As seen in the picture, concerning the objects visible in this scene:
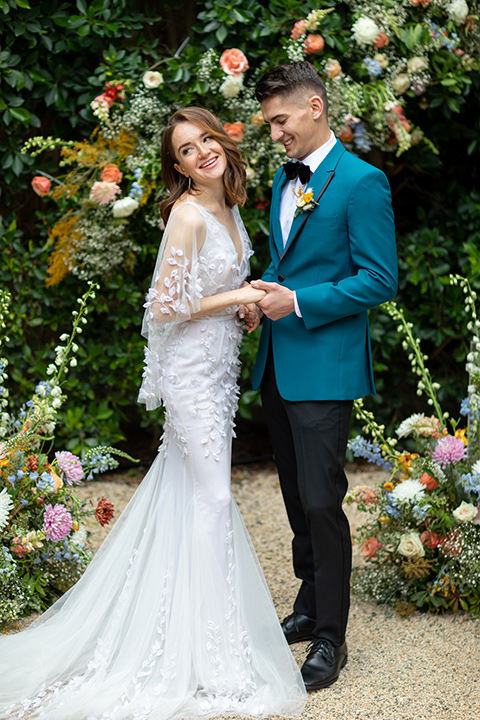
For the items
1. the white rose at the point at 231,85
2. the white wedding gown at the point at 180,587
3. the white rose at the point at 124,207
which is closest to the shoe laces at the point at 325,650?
the white wedding gown at the point at 180,587

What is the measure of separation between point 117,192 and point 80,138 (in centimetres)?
74

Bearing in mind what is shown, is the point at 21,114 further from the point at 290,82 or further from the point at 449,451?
the point at 449,451

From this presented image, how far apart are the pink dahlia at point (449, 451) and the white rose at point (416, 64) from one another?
2.10m

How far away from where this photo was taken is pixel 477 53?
4.30 m

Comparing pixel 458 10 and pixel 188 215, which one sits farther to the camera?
pixel 458 10

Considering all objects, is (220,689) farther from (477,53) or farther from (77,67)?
(477,53)

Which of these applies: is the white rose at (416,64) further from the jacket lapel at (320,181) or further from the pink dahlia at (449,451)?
the pink dahlia at (449,451)

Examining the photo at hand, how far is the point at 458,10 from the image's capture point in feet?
13.4

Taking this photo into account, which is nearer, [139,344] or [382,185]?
[382,185]

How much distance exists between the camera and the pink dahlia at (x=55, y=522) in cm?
302

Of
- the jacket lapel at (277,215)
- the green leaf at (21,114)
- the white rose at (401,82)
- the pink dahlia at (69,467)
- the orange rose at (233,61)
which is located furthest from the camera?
the white rose at (401,82)

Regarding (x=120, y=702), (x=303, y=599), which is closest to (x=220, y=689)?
(x=120, y=702)

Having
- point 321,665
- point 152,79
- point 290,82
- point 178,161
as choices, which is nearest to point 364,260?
point 290,82

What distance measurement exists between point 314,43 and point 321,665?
2.92 meters
